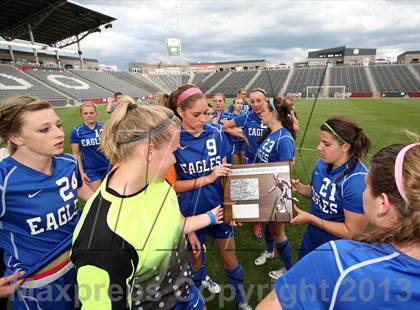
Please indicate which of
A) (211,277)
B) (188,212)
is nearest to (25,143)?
(188,212)

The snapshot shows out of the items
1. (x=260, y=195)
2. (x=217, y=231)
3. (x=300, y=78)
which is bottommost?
(x=217, y=231)

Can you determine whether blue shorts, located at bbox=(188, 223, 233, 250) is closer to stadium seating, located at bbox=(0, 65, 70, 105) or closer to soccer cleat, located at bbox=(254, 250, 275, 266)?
soccer cleat, located at bbox=(254, 250, 275, 266)

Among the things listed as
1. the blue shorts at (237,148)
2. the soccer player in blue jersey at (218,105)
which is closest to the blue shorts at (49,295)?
the blue shorts at (237,148)

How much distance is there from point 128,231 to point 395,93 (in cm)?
4650

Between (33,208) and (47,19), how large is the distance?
42927 mm

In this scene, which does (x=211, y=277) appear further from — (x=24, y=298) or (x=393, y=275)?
(x=393, y=275)

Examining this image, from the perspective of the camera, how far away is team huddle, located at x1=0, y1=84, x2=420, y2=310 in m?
1.00

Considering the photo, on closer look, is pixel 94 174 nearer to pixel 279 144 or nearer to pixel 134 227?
pixel 279 144

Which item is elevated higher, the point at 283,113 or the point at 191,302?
the point at 283,113

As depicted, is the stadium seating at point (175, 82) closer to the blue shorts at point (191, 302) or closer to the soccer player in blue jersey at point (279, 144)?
the soccer player in blue jersey at point (279, 144)

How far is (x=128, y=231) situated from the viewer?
1173 mm

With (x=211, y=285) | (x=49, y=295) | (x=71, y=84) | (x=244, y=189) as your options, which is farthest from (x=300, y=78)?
(x=71, y=84)

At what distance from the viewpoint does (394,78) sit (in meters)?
41.8

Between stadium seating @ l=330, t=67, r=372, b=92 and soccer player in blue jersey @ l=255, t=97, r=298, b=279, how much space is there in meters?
41.5
